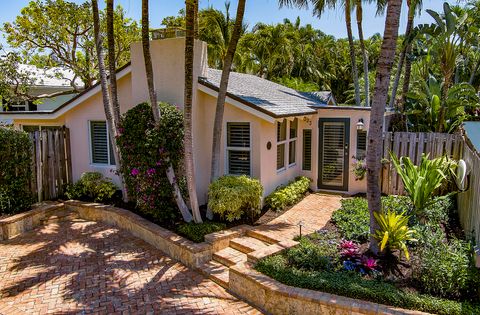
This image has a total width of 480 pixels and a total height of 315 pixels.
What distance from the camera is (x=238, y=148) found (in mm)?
10992

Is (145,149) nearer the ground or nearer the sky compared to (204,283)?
nearer the sky

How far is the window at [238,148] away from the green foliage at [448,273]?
5.61 m

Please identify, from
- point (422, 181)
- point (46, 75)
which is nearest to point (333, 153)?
point (422, 181)

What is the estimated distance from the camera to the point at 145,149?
31.6 ft

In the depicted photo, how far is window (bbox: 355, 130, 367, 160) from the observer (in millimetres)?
12734

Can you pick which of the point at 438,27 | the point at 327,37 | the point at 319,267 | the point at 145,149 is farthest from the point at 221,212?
the point at 327,37

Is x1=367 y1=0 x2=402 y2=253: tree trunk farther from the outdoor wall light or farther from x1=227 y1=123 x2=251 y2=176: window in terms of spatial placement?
the outdoor wall light

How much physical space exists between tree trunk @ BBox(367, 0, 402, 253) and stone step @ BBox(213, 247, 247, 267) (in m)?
3.14

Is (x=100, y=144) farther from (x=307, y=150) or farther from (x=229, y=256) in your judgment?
(x=307, y=150)

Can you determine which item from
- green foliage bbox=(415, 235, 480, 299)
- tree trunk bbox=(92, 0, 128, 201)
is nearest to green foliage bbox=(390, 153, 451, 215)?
green foliage bbox=(415, 235, 480, 299)

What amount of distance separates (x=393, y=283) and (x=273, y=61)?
25.2 metres

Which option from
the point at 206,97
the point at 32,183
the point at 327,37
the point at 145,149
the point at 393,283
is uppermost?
the point at 327,37

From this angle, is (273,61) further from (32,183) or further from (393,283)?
(393,283)

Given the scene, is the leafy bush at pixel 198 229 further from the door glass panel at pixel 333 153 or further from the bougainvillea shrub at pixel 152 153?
the door glass panel at pixel 333 153
